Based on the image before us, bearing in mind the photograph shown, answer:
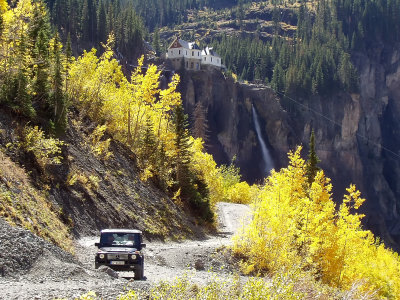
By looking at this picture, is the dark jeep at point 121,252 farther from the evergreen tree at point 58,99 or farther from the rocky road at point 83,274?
the evergreen tree at point 58,99

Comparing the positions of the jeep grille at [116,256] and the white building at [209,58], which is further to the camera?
the white building at [209,58]

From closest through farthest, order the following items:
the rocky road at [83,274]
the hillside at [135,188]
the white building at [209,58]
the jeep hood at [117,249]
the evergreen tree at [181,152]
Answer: the rocky road at [83,274] < the hillside at [135,188] < the jeep hood at [117,249] < the evergreen tree at [181,152] < the white building at [209,58]

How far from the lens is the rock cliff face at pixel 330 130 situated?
95.4 m

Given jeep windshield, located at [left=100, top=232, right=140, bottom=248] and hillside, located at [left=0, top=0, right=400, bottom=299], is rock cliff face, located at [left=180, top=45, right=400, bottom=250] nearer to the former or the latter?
hillside, located at [left=0, top=0, right=400, bottom=299]

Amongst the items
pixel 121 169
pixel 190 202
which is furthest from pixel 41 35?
pixel 190 202

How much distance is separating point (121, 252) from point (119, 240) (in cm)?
75

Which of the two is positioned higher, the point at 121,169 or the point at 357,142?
the point at 121,169

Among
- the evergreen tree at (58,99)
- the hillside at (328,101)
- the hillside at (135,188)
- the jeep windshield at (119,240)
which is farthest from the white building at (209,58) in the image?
the jeep windshield at (119,240)

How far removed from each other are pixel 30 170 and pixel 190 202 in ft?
58.1

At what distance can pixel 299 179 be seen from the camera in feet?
107

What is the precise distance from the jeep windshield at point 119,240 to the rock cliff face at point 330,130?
75.8 meters

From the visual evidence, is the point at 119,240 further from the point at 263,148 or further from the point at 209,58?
the point at 209,58

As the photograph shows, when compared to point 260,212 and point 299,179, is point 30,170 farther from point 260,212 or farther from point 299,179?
point 299,179

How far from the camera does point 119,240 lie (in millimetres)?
15820
